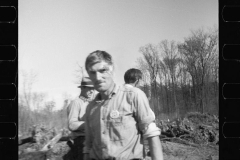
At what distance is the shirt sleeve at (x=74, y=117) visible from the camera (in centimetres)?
233

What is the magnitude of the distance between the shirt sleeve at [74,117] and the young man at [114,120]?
0.11 metres

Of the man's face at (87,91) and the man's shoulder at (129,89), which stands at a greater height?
the man's shoulder at (129,89)

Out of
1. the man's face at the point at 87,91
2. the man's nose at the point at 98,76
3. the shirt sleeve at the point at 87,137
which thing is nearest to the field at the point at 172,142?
the shirt sleeve at the point at 87,137

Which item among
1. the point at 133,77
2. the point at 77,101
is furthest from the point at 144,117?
the point at 77,101

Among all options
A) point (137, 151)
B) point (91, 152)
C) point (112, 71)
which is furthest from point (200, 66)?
point (91, 152)

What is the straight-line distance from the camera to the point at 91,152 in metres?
2.18

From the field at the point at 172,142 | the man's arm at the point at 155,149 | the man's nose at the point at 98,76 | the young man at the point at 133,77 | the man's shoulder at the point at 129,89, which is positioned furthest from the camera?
the field at the point at 172,142

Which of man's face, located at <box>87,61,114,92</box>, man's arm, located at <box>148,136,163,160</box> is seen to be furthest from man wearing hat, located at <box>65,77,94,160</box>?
man's arm, located at <box>148,136,163,160</box>

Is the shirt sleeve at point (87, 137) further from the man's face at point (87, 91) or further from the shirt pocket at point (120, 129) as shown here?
the shirt pocket at point (120, 129)

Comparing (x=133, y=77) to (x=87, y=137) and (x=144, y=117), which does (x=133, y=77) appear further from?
(x=87, y=137)

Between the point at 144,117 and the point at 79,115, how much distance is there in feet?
2.09

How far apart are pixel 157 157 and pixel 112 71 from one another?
2.51 feet

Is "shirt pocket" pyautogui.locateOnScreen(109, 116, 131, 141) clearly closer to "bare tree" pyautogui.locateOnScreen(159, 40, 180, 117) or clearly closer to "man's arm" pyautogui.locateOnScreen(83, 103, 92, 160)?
"man's arm" pyautogui.locateOnScreen(83, 103, 92, 160)
